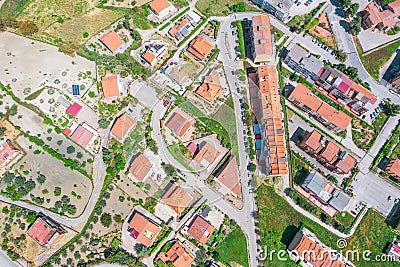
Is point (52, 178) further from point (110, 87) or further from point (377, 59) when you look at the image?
point (377, 59)

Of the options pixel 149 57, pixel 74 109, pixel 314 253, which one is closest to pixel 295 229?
pixel 314 253

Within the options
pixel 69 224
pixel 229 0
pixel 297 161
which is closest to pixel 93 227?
pixel 69 224

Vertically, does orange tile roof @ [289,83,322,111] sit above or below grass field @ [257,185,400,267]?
above

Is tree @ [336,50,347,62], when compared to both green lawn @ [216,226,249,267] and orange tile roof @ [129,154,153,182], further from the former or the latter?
orange tile roof @ [129,154,153,182]

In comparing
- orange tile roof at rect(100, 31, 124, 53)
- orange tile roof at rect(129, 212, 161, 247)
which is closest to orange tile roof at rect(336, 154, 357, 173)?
orange tile roof at rect(129, 212, 161, 247)

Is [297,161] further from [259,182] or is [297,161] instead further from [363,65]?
[363,65]

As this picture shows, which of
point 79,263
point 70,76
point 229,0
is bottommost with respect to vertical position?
point 79,263
